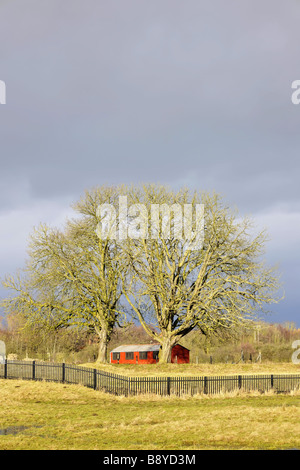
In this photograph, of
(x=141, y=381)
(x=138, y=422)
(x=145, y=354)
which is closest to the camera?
(x=138, y=422)

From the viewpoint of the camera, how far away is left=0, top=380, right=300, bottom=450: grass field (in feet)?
41.7

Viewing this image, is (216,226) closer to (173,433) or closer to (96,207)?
(96,207)

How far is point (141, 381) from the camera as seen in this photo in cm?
2603

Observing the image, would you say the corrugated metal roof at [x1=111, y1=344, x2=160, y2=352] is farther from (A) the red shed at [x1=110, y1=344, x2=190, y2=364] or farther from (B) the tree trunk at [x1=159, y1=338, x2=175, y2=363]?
(B) the tree trunk at [x1=159, y1=338, x2=175, y2=363]

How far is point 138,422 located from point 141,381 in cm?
1003

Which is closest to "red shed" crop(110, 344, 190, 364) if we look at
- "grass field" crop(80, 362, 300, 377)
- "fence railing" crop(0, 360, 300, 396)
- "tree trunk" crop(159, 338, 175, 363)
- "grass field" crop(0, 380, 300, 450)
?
"tree trunk" crop(159, 338, 175, 363)

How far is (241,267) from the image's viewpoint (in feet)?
130

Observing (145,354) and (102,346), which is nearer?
(102,346)

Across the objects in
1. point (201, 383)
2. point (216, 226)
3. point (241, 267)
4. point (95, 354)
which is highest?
point (216, 226)

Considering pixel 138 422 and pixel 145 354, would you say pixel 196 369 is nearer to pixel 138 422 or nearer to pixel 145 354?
pixel 138 422

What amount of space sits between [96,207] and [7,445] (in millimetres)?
32941

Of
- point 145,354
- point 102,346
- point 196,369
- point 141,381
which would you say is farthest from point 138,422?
point 145,354

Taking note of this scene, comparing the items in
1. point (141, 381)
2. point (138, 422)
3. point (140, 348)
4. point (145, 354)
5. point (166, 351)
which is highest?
point (138, 422)
